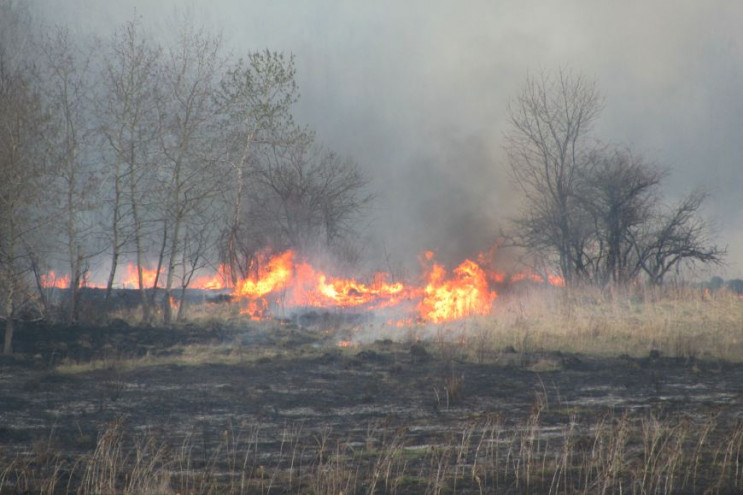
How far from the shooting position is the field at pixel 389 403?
280 inches

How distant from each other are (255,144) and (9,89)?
454 inches

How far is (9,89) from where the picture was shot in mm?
17641

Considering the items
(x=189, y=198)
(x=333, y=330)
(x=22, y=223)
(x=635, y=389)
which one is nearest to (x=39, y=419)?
(x=22, y=223)

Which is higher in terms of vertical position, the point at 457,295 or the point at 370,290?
the point at 370,290

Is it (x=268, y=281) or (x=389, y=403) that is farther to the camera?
(x=268, y=281)

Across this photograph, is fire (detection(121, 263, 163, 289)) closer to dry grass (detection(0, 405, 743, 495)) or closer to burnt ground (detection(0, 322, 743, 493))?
burnt ground (detection(0, 322, 743, 493))

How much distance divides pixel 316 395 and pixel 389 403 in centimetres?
133

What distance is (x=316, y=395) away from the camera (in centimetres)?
1227

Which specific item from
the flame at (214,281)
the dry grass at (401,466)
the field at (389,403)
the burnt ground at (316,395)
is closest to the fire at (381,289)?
the flame at (214,281)

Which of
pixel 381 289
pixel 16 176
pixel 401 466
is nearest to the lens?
pixel 401 466

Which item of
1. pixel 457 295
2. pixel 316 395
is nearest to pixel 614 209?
pixel 457 295

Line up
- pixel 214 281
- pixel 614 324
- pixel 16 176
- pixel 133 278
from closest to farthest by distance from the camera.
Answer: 1. pixel 16 176
2. pixel 614 324
3. pixel 214 281
4. pixel 133 278

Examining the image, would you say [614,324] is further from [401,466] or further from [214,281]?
[214,281]

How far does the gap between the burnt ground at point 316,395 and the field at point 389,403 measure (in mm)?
49
